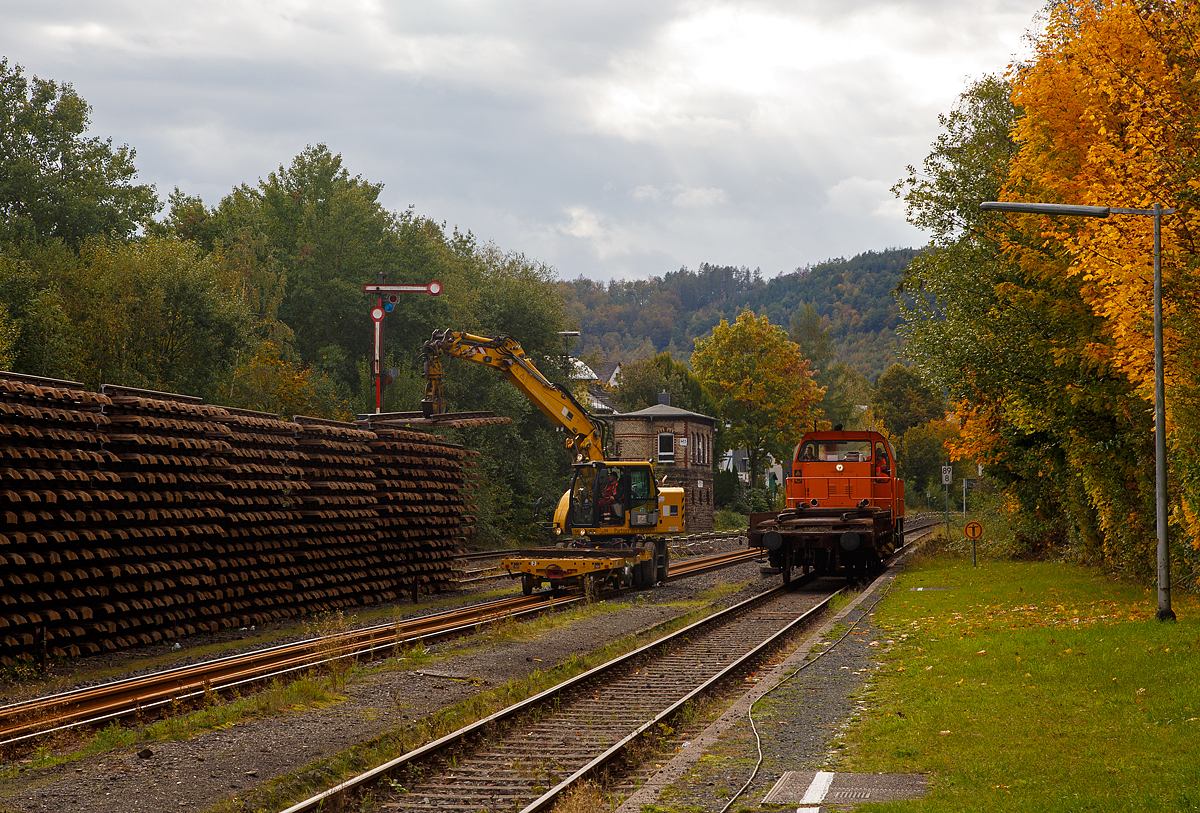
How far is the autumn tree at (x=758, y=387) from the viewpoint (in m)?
72.3

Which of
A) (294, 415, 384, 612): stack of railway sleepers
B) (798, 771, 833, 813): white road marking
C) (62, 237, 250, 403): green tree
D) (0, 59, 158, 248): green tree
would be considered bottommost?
(798, 771, 833, 813): white road marking

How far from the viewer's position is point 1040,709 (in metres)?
10.6

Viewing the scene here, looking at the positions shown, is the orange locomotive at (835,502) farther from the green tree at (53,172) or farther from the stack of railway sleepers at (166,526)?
the green tree at (53,172)

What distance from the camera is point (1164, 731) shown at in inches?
368

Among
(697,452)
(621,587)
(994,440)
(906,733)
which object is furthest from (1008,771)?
(697,452)

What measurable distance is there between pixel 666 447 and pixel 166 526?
43.8 meters

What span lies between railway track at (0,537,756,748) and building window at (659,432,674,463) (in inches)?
1552

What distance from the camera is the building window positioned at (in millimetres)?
60000

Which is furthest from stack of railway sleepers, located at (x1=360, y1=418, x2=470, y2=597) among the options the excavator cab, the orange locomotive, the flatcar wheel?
the orange locomotive

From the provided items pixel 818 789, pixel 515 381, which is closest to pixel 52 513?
pixel 515 381

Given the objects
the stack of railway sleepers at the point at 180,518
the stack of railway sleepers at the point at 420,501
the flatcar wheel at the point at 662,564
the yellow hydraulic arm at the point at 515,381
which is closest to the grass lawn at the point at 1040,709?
the flatcar wheel at the point at 662,564

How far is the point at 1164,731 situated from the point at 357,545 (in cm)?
1825

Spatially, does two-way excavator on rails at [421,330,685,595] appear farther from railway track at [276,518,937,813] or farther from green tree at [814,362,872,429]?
green tree at [814,362,872,429]

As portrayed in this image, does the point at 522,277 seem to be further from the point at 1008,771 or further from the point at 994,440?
the point at 1008,771
